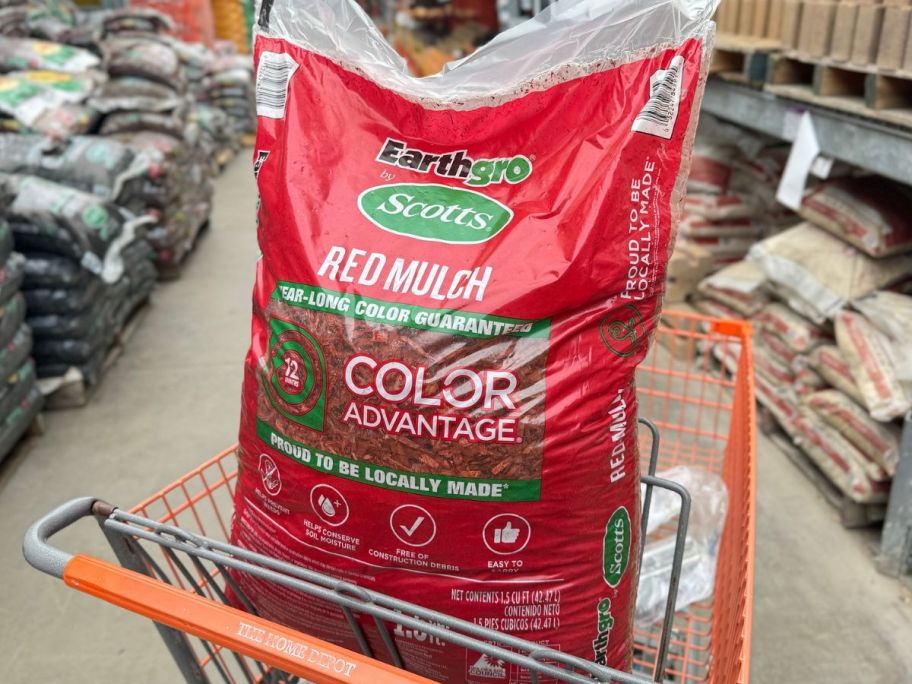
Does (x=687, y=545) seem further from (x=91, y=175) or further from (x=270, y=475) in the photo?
(x=91, y=175)

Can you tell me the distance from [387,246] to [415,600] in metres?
0.42

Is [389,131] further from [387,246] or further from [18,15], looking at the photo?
[18,15]

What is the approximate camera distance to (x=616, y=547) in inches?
37.7

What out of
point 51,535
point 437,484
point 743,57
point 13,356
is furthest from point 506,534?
point 743,57

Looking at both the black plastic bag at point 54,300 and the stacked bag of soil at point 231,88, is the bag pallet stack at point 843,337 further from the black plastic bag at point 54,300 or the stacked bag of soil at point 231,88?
the stacked bag of soil at point 231,88

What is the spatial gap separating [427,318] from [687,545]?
0.91m

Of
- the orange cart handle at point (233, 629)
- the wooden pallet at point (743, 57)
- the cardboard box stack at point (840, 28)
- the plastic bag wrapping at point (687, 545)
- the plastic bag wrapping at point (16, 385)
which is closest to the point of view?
the orange cart handle at point (233, 629)

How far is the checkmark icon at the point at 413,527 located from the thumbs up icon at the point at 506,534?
0.29 ft

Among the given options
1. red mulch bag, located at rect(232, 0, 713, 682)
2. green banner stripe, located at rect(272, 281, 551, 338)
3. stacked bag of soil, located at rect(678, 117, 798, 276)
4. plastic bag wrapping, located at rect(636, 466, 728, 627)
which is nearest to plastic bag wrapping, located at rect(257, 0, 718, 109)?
red mulch bag, located at rect(232, 0, 713, 682)

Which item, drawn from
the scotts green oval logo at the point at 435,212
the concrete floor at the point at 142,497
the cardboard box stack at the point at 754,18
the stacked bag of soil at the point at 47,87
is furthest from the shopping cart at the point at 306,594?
the stacked bag of soil at the point at 47,87

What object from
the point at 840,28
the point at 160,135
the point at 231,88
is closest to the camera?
the point at 840,28

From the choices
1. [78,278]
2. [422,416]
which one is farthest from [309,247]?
[78,278]

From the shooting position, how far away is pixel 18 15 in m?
4.68

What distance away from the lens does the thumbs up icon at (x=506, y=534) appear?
903 mm
